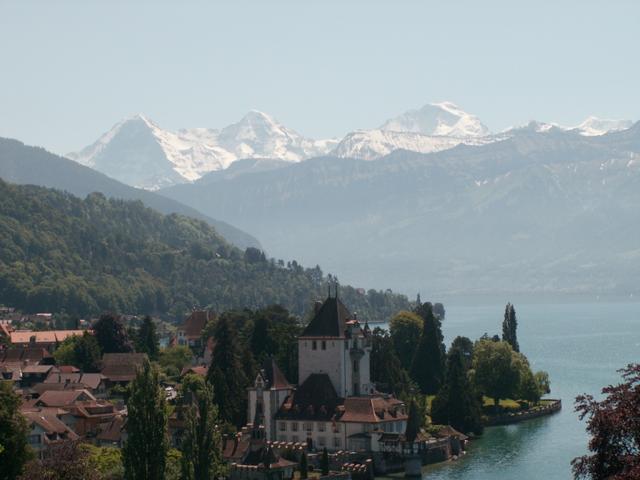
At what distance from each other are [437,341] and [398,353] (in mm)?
9002

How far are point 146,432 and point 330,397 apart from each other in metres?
25.4

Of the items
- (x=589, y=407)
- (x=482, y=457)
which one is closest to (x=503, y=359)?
(x=482, y=457)

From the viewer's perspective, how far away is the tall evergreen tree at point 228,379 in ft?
294

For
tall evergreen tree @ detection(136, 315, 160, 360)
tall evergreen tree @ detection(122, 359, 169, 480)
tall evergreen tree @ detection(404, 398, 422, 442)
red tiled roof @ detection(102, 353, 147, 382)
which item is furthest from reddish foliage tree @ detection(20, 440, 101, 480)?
tall evergreen tree @ detection(136, 315, 160, 360)

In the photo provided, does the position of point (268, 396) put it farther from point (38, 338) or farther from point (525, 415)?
point (38, 338)

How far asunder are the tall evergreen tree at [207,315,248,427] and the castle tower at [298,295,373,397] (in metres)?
4.06

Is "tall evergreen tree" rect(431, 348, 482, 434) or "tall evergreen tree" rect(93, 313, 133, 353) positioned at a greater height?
"tall evergreen tree" rect(93, 313, 133, 353)

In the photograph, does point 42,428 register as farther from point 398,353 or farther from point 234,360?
point 398,353

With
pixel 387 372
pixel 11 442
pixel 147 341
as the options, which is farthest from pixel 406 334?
pixel 11 442

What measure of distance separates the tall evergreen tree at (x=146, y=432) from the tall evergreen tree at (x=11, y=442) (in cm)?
486

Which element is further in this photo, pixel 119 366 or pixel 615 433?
pixel 119 366

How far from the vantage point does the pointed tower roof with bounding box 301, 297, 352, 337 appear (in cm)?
8944

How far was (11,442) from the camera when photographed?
188ft

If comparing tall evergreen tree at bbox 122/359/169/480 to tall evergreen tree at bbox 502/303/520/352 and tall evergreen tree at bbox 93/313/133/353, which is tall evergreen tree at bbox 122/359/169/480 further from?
tall evergreen tree at bbox 502/303/520/352
